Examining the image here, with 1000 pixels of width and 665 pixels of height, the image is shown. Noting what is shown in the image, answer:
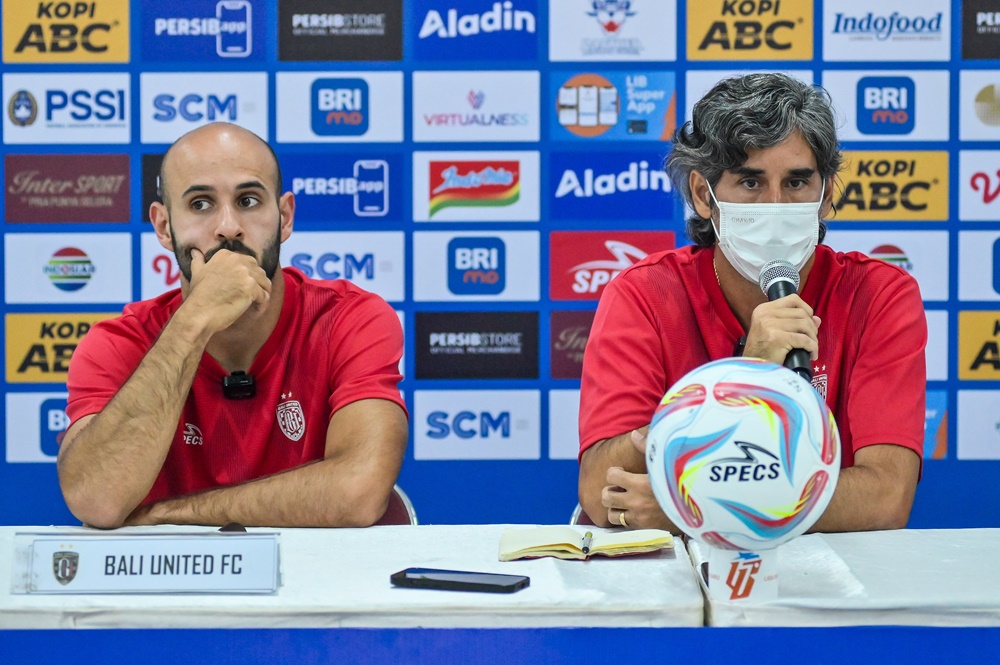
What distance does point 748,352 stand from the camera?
145 centimetres

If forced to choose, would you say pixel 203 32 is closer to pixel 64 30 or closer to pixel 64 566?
pixel 64 30

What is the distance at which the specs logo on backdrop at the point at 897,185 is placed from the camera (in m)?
2.91

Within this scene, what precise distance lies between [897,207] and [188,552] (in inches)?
97.1

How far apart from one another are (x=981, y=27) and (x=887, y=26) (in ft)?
0.86

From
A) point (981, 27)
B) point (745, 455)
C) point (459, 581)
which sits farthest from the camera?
point (981, 27)

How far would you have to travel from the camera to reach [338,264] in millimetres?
2926

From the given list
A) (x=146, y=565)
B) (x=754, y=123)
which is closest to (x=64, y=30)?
(x=754, y=123)

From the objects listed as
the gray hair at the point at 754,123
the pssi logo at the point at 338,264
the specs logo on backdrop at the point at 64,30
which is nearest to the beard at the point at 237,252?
the gray hair at the point at 754,123

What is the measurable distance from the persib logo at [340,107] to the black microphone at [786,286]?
1540 millimetres

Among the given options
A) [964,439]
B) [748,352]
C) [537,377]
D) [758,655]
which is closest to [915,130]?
[964,439]

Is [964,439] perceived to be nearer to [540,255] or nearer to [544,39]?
[540,255]

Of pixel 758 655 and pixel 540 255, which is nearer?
pixel 758 655

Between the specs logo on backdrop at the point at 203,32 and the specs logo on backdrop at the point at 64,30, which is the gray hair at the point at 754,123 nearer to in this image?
the specs logo on backdrop at the point at 203,32

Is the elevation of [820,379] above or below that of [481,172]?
below
